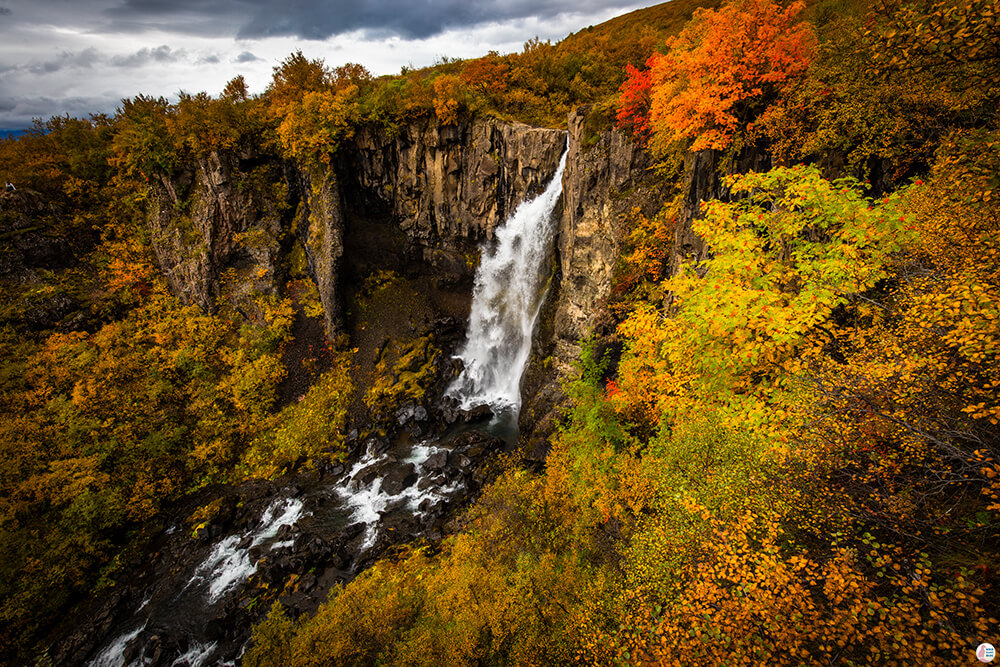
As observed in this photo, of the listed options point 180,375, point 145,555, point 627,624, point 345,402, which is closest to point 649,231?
point 627,624

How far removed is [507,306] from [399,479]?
41.1 ft

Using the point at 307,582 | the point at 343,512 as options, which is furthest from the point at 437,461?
the point at 307,582

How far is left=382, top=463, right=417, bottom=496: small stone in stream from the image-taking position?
19547mm

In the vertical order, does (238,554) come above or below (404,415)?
below

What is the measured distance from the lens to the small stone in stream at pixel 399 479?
19547 mm

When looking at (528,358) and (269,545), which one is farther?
(528,358)

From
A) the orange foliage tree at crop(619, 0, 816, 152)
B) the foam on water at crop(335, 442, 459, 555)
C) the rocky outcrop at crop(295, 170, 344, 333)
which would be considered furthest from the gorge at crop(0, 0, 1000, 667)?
the rocky outcrop at crop(295, 170, 344, 333)

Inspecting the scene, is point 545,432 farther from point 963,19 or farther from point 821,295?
point 963,19

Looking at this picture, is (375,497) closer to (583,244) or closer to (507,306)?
(507,306)

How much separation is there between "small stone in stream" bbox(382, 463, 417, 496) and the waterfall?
216 inches

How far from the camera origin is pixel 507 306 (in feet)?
83.1

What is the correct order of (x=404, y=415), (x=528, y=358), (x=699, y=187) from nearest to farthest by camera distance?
(x=699, y=187)
(x=528, y=358)
(x=404, y=415)

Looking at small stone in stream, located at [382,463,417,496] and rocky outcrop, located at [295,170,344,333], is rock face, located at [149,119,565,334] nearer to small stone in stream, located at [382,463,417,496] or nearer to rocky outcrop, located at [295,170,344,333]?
rocky outcrop, located at [295,170,344,333]

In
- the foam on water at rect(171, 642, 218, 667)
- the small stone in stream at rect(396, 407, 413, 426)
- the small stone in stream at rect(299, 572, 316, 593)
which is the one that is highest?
the small stone in stream at rect(396, 407, 413, 426)
